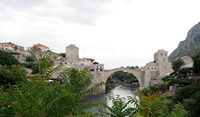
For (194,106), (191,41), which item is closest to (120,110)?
(194,106)

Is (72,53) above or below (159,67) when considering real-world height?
above

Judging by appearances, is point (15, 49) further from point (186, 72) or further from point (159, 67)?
point (186, 72)

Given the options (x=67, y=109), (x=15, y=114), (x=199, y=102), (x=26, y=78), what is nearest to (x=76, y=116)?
(x=67, y=109)

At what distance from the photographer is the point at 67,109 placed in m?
4.76

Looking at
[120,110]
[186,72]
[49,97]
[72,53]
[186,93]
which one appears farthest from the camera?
[72,53]

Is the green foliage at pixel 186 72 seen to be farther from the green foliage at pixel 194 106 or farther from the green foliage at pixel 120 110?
the green foliage at pixel 120 110

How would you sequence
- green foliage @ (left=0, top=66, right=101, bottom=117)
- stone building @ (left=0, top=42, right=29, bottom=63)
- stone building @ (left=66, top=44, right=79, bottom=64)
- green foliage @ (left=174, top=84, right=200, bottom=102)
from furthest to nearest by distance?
stone building @ (left=66, top=44, right=79, bottom=64) < stone building @ (left=0, top=42, right=29, bottom=63) < green foliage @ (left=174, top=84, right=200, bottom=102) < green foliage @ (left=0, top=66, right=101, bottom=117)

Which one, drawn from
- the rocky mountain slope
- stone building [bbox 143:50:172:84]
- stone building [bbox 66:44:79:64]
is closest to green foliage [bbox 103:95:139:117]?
stone building [bbox 143:50:172:84]

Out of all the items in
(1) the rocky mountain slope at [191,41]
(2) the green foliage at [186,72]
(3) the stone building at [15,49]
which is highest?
(1) the rocky mountain slope at [191,41]

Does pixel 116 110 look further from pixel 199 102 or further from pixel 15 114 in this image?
pixel 199 102

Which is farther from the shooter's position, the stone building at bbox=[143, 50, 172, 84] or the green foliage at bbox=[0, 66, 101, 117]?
the stone building at bbox=[143, 50, 172, 84]

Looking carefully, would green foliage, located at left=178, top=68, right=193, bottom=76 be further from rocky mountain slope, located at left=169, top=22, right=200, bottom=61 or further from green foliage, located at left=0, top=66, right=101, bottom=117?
rocky mountain slope, located at left=169, top=22, right=200, bottom=61

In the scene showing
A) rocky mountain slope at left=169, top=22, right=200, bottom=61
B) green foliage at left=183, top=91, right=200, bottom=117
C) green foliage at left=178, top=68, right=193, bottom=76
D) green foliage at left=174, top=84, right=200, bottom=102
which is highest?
rocky mountain slope at left=169, top=22, right=200, bottom=61

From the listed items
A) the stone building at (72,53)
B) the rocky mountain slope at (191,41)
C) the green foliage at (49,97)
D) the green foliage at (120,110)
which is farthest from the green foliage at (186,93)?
the rocky mountain slope at (191,41)
